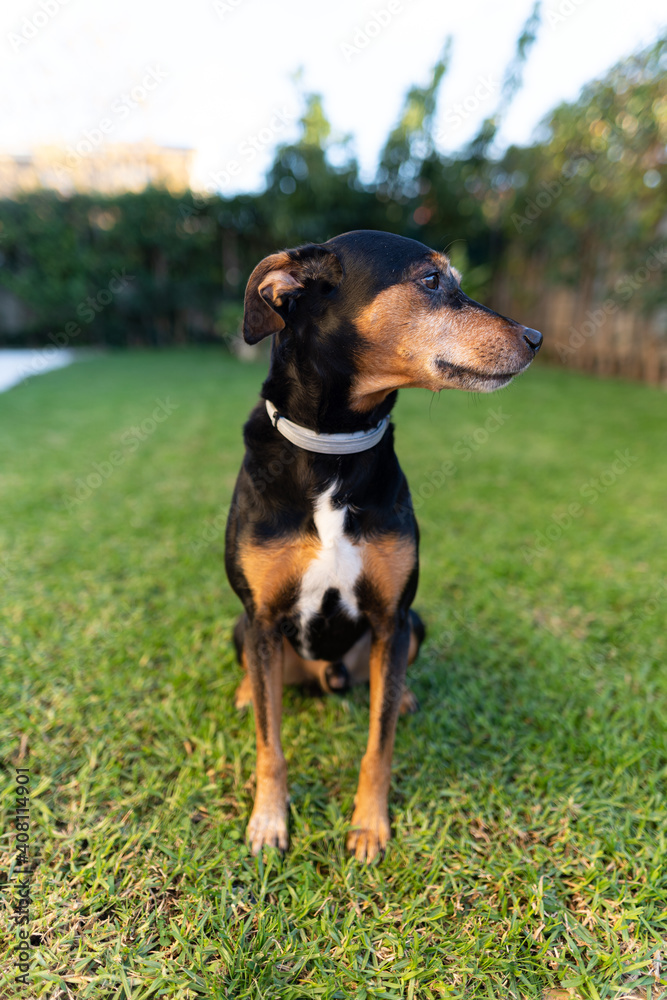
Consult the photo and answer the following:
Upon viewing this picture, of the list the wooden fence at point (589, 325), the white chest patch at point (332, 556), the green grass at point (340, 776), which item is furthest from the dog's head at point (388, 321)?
the wooden fence at point (589, 325)

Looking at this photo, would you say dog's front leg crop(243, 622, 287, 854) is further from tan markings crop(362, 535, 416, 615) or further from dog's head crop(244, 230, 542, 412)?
dog's head crop(244, 230, 542, 412)

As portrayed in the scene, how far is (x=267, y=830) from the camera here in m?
1.70

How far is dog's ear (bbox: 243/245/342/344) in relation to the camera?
156 centimetres

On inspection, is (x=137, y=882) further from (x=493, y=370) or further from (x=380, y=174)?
(x=380, y=174)

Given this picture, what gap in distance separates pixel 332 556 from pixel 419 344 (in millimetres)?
716

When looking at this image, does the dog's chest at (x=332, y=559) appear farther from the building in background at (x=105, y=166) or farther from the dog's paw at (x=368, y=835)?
the building in background at (x=105, y=166)

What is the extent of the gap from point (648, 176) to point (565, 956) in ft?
33.8

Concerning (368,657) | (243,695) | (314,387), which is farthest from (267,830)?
(314,387)

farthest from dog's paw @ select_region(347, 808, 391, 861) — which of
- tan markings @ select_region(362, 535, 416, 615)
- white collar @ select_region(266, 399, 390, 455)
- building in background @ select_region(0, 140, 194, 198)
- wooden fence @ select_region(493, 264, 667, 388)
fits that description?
building in background @ select_region(0, 140, 194, 198)

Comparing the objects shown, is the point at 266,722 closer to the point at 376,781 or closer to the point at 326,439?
the point at 376,781

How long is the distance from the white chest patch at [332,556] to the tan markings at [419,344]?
1.11 ft

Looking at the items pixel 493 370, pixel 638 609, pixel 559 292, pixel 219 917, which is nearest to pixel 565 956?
pixel 219 917

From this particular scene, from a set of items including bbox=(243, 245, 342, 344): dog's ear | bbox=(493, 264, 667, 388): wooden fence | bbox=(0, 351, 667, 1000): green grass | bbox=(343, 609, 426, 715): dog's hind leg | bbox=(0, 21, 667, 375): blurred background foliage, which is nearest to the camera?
bbox=(0, 351, 667, 1000): green grass

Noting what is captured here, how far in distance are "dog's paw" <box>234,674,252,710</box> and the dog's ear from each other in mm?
1423
